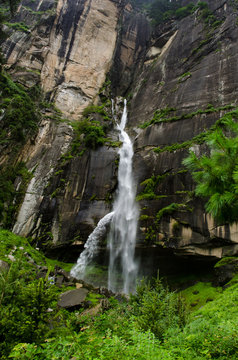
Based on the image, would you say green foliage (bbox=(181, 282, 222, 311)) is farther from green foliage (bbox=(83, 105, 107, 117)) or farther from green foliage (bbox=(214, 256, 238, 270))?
green foliage (bbox=(83, 105, 107, 117))

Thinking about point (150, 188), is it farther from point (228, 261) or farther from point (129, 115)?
point (129, 115)

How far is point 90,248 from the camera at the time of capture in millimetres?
15914

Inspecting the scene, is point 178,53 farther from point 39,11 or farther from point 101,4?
point 39,11

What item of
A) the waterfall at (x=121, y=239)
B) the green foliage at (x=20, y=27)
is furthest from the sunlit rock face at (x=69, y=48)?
the waterfall at (x=121, y=239)

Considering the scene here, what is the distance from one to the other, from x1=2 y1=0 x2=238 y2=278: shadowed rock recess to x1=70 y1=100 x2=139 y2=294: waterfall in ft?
2.02

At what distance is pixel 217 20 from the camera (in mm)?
23719

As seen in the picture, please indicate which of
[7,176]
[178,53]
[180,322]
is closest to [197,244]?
[180,322]

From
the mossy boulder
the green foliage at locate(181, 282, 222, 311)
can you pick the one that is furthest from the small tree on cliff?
the green foliage at locate(181, 282, 222, 311)

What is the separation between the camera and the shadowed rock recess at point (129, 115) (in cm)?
1388

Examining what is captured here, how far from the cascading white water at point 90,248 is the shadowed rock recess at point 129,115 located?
1.91ft

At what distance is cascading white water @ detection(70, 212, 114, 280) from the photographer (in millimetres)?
15727

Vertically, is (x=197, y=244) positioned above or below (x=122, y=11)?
below

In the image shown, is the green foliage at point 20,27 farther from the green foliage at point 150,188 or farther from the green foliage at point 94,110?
the green foliage at point 150,188

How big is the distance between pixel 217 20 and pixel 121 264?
1101 inches
